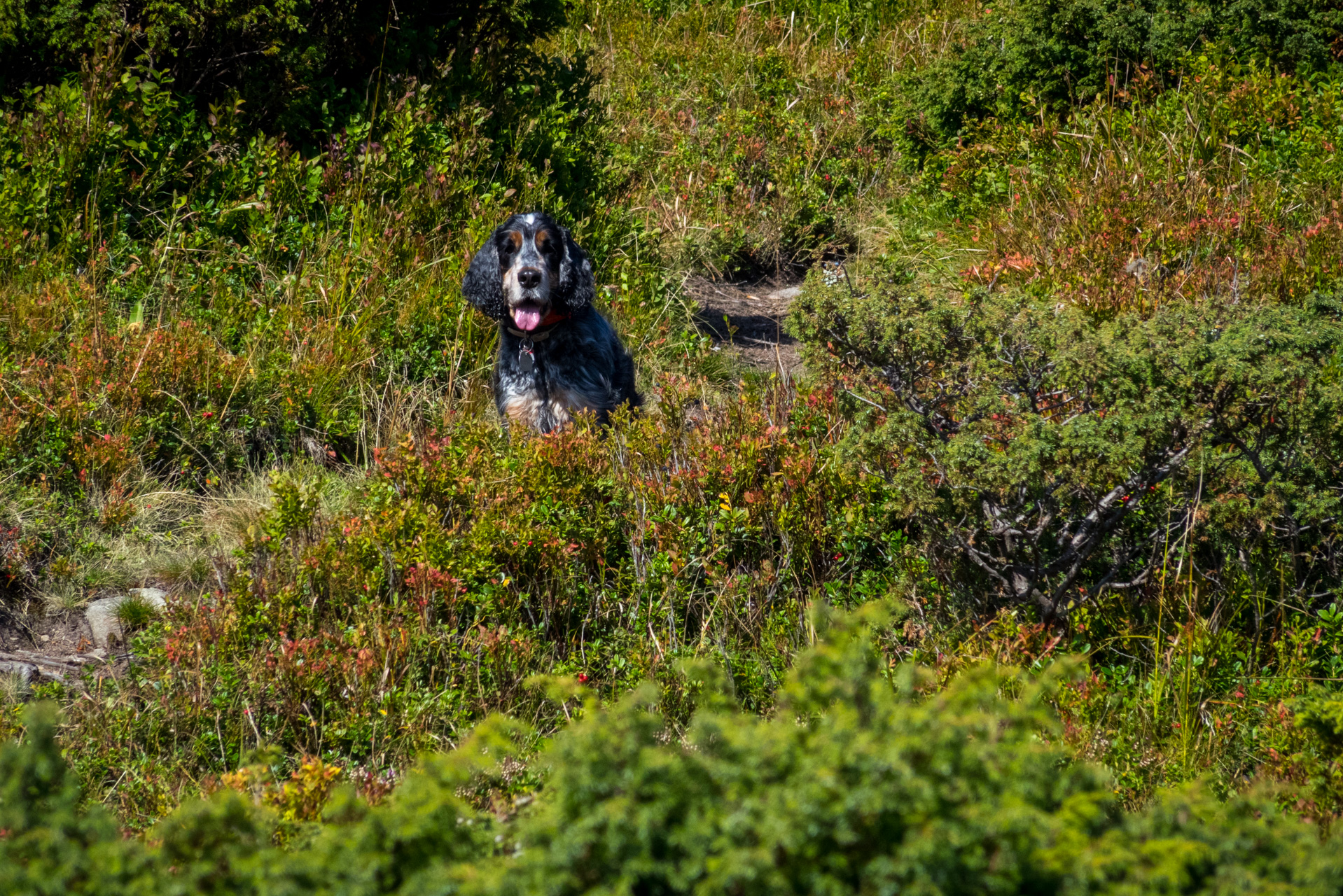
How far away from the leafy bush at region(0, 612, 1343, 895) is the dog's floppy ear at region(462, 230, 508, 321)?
3864 mm

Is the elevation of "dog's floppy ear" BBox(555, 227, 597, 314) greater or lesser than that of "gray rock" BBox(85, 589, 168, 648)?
greater

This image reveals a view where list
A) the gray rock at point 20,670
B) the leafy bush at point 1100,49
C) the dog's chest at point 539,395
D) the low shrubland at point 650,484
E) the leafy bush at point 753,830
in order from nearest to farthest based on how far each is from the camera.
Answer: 1. the leafy bush at point 753,830
2. the low shrubland at point 650,484
3. the gray rock at point 20,670
4. the dog's chest at point 539,395
5. the leafy bush at point 1100,49

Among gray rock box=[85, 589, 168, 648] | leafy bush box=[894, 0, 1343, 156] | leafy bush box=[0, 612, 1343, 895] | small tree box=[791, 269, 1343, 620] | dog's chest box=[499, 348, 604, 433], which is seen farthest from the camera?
leafy bush box=[894, 0, 1343, 156]

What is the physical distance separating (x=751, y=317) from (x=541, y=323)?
267cm

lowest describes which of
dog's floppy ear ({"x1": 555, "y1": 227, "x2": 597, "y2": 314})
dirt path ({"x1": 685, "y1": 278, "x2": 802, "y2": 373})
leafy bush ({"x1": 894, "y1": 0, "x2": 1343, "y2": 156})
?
dirt path ({"x1": 685, "y1": 278, "x2": 802, "y2": 373})

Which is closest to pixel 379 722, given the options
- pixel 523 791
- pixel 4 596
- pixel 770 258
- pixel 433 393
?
pixel 523 791

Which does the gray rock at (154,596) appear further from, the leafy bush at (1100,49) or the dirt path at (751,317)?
the leafy bush at (1100,49)

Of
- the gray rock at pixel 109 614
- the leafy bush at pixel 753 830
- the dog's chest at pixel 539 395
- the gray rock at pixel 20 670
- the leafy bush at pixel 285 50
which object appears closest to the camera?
the leafy bush at pixel 753 830

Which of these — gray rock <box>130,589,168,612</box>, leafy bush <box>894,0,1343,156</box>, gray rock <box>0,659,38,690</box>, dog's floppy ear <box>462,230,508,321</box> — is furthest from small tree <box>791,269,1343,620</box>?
leafy bush <box>894,0,1343,156</box>

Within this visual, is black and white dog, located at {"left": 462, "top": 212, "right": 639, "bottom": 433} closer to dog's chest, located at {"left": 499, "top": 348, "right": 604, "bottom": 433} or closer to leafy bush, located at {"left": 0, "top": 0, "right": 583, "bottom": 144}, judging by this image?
dog's chest, located at {"left": 499, "top": 348, "right": 604, "bottom": 433}

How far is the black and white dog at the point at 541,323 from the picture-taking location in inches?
221

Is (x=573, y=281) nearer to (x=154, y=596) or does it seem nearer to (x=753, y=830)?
(x=154, y=596)

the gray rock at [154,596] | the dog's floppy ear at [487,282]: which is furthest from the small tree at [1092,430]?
the gray rock at [154,596]

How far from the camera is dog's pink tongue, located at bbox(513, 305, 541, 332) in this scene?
18.2 ft
